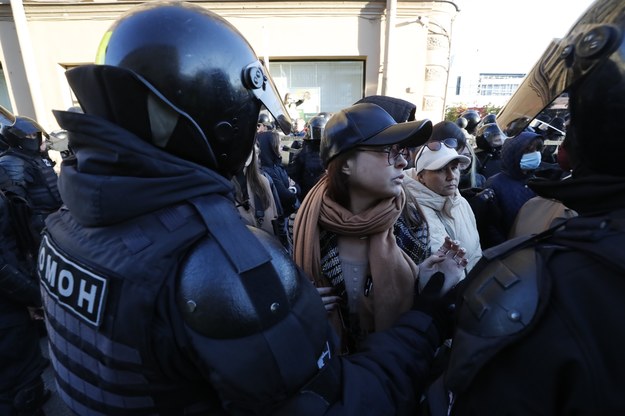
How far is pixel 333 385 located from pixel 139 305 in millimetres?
517

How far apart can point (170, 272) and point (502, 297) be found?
780mm

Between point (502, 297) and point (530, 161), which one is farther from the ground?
point (502, 297)

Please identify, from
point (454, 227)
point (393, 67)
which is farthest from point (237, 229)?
point (393, 67)

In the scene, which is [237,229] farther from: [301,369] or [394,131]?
[394,131]

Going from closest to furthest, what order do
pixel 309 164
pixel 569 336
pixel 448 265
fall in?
pixel 569 336, pixel 448 265, pixel 309 164

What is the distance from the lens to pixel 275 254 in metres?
0.90

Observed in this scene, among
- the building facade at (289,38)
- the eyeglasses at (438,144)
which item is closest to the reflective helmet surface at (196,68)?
the eyeglasses at (438,144)

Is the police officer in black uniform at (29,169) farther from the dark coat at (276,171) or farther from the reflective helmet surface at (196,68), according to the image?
the reflective helmet surface at (196,68)

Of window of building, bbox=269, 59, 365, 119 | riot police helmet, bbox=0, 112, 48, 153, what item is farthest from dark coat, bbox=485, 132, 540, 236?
window of building, bbox=269, 59, 365, 119

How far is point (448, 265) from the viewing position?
1580 millimetres

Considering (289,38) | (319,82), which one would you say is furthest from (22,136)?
(319,82)

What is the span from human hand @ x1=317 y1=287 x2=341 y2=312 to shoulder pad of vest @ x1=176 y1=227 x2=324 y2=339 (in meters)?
0.84

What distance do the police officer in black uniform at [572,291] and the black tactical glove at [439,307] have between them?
0.41 meters

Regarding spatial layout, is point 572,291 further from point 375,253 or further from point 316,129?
point 316,129
